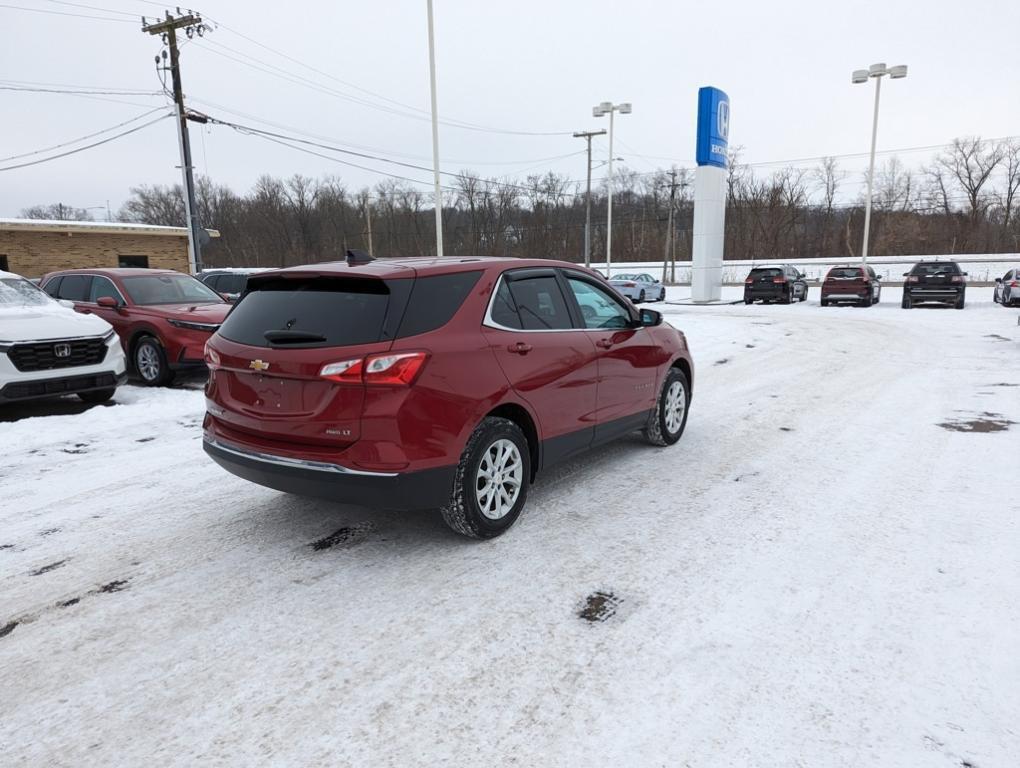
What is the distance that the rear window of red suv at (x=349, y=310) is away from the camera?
3551mm

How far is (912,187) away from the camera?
74938 mm

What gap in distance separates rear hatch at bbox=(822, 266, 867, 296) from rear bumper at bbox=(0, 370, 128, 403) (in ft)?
79.2

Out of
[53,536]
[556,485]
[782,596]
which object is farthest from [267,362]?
[782,596]

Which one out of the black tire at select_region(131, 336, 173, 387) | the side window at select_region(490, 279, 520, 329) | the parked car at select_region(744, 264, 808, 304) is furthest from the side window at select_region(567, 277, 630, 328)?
the parked car at select_region(744, 264, 808, 304)

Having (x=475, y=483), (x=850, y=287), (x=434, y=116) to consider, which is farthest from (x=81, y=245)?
(x=850, y=287)

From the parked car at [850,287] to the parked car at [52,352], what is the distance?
24136 millimetres

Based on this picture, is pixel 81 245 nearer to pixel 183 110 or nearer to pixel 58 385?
pixel 183 110

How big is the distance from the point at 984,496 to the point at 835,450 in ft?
4.32

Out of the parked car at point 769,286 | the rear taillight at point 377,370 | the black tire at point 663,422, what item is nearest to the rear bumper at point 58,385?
the rear taillight at point 377,370

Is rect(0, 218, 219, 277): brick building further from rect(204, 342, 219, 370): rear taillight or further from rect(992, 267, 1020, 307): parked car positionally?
rect(992, 267, 1020, 307): parked car

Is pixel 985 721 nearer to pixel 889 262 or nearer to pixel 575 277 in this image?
pixel 575 277

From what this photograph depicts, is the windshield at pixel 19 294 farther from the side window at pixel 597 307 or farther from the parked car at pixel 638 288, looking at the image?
the parked car at pixel 638 288

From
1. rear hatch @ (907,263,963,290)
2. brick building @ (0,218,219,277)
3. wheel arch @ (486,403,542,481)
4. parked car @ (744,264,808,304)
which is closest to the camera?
wheel arch @ (486,403,542,481)

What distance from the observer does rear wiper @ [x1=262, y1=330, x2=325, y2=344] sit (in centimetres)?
360
